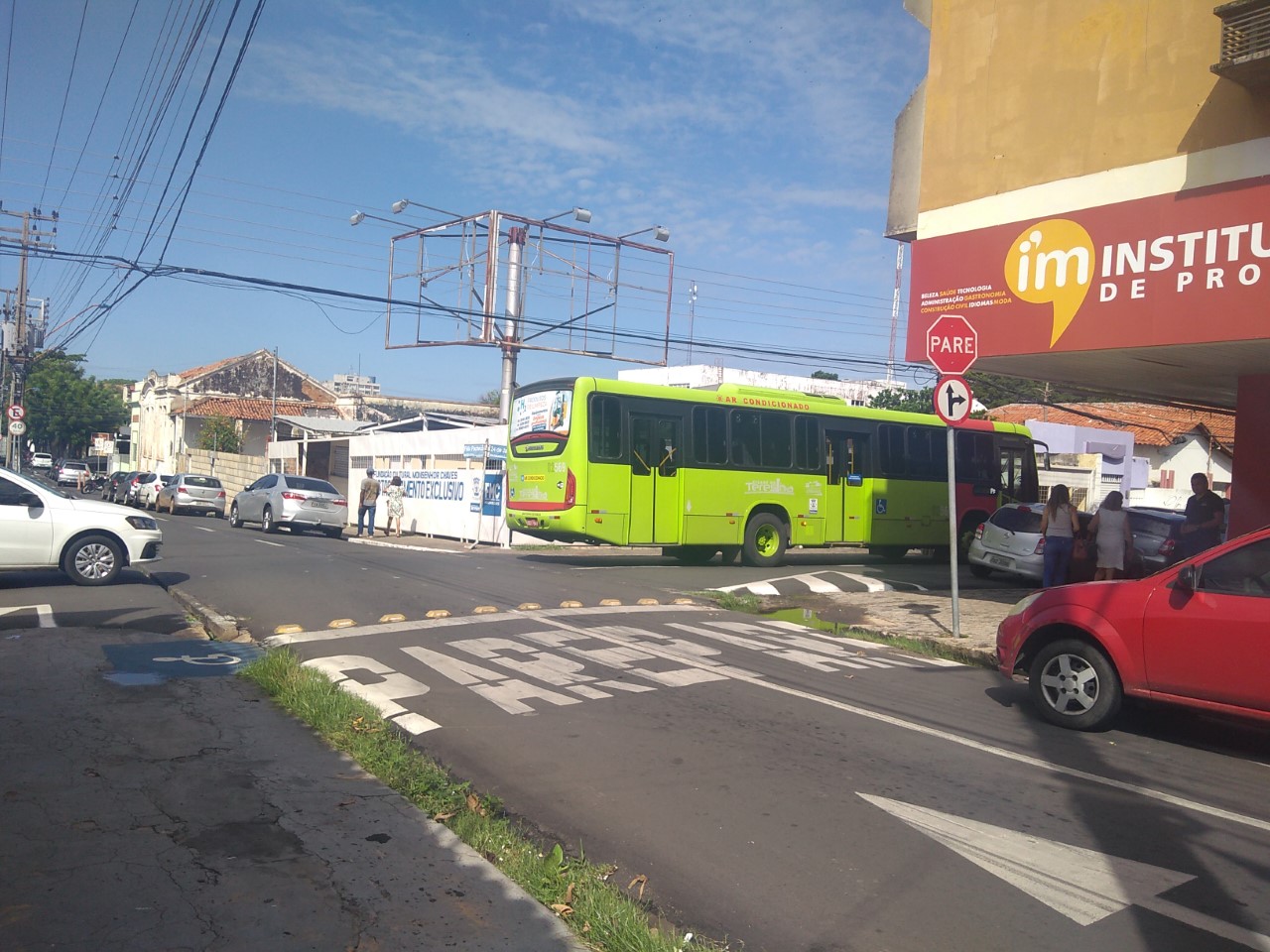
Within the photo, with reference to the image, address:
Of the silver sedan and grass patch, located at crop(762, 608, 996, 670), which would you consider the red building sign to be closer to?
grass patch, located at crop(762, 608, 996, 670)

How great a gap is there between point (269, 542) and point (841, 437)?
1210 cm

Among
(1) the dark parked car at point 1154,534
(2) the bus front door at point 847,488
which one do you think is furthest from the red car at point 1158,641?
(2) the bus front door at point 847,488

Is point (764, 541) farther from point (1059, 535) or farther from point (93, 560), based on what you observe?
point (93, 560)

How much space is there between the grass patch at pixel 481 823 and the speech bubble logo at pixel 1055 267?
353 inches

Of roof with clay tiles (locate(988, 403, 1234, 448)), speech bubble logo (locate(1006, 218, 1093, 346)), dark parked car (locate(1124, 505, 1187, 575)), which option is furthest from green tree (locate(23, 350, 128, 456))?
speech bubble logo (locate(1006, 218, 1093, 346))

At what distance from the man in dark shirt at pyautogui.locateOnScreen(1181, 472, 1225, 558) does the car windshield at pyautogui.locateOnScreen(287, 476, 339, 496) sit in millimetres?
19778

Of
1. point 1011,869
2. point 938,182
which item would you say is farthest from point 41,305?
point 1011,869

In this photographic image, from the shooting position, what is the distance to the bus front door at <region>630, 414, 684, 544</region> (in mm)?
17594

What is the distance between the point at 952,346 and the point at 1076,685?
4803mm

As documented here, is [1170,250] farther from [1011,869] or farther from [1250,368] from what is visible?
[1011,869]

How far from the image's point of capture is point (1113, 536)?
39.4ft

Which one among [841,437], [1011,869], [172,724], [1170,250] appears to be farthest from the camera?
[841,437]

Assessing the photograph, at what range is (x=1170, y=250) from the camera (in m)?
10.6

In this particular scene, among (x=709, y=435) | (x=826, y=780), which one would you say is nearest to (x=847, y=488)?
(x=709, y=435)
